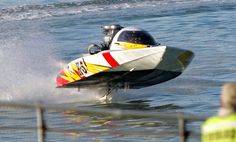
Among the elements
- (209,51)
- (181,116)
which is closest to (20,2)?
(209,51)

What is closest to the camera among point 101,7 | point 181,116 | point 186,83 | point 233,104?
point 233,104

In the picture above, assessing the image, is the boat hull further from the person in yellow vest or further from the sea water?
the person in yellow vest

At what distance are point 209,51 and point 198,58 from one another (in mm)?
1772

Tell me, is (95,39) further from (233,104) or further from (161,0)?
(233,104)

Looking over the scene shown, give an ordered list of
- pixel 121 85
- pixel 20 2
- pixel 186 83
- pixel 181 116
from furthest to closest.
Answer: pixel 20 2 → pixel 186 83 → pixel 121 85 → pixel 181 116

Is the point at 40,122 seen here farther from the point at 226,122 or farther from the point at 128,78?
the point at 128,78

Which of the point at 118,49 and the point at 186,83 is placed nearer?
the point at 118,49

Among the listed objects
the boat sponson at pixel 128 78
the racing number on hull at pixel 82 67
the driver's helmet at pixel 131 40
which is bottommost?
the boat sponson at pixel 128 78

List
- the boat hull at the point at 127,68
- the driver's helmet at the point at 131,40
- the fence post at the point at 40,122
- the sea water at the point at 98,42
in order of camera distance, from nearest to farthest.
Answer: the fence post at the point at 40,122, the sea water at the point at 98,42, the boat hull at the point at 127,68, the driver's helmet at the point at 131,40

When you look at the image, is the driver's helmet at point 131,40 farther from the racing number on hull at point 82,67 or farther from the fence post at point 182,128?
the fence post at point 182,128

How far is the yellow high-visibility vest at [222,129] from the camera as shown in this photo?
215 inches

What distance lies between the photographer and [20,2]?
53000 millimetres

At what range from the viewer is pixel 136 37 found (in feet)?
67.7

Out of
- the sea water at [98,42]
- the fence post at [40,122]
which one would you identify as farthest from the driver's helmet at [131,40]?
the fence post at [40,122]
